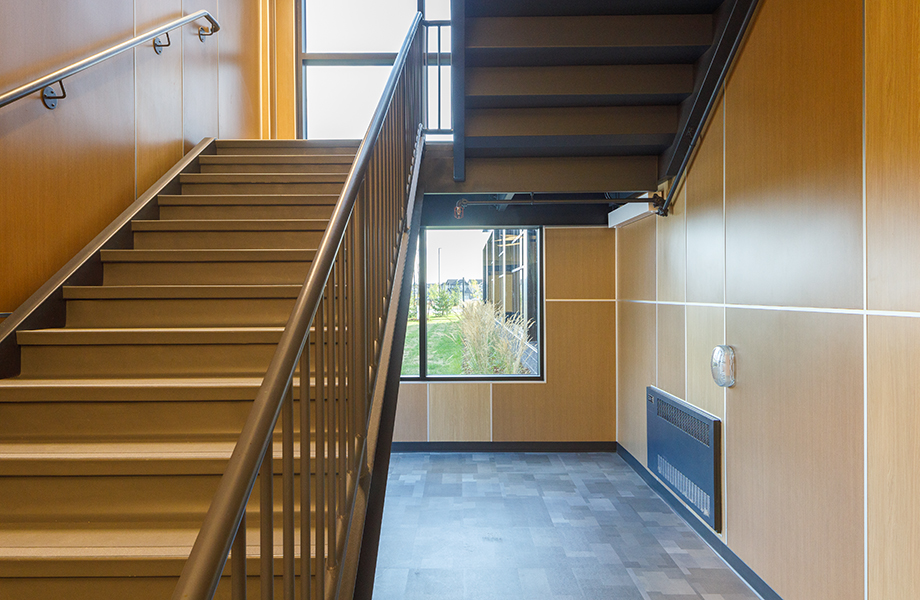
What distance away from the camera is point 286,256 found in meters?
2.43

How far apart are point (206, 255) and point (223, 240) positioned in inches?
8.7

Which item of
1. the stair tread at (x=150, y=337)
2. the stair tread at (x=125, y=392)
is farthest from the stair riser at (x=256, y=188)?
the stair tread at (x=125, y=392)

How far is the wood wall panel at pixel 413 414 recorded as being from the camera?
17.2 feet

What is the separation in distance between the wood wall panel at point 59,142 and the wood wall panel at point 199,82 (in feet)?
1.94

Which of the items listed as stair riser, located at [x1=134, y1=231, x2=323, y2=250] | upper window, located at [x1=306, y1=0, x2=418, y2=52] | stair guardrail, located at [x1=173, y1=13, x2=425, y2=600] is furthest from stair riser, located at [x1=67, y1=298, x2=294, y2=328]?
upper window, located at [x1=306, y1=0, x2=418, y2=52]

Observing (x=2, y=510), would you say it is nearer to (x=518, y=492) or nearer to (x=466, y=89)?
(x=466, y=89)

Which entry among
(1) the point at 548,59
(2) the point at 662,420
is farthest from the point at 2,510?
(2) the point at 662,420

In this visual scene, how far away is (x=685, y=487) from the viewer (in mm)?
3596

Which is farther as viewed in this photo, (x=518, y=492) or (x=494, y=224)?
(x=494, y=224)

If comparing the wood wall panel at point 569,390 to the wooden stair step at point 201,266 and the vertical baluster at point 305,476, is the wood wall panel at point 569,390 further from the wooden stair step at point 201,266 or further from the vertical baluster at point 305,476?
the vertical baluster at point 305,476

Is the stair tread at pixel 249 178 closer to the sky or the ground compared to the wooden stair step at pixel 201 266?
closer to the sky

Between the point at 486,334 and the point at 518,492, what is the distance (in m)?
1.63

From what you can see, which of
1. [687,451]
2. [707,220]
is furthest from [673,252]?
[687,451]

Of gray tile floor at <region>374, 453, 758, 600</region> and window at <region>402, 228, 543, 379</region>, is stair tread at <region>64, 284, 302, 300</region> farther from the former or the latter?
window at <region>402, 228, 543, 379</region>
